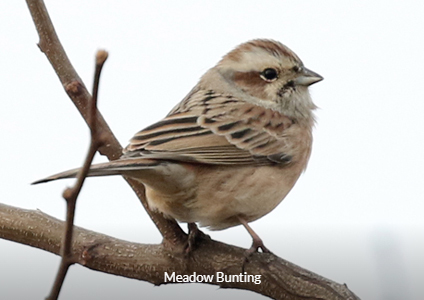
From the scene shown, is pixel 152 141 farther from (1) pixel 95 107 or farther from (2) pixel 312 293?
(1) pixel 95 107

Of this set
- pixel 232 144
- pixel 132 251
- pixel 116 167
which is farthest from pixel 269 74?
pixel 116 167

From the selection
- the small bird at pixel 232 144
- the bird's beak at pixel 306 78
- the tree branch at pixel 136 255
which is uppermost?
the bird's beak at pixel 306 78

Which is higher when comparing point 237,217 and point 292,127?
point 292,127

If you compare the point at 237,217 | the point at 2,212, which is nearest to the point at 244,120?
the point at 237,217

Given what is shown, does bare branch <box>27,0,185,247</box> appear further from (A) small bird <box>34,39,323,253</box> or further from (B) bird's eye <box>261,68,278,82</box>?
(B) bird's eye <box>261,68,278,82</box>

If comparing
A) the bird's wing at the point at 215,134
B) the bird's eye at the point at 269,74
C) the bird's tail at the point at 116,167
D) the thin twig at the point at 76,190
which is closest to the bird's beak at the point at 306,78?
the bird's eye at the point at 269,74

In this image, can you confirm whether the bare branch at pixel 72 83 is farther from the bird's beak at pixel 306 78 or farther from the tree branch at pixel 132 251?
the bird's beak at pixel 306 78

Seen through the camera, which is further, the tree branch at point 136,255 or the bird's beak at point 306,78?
the bird's beak at point 306,78
